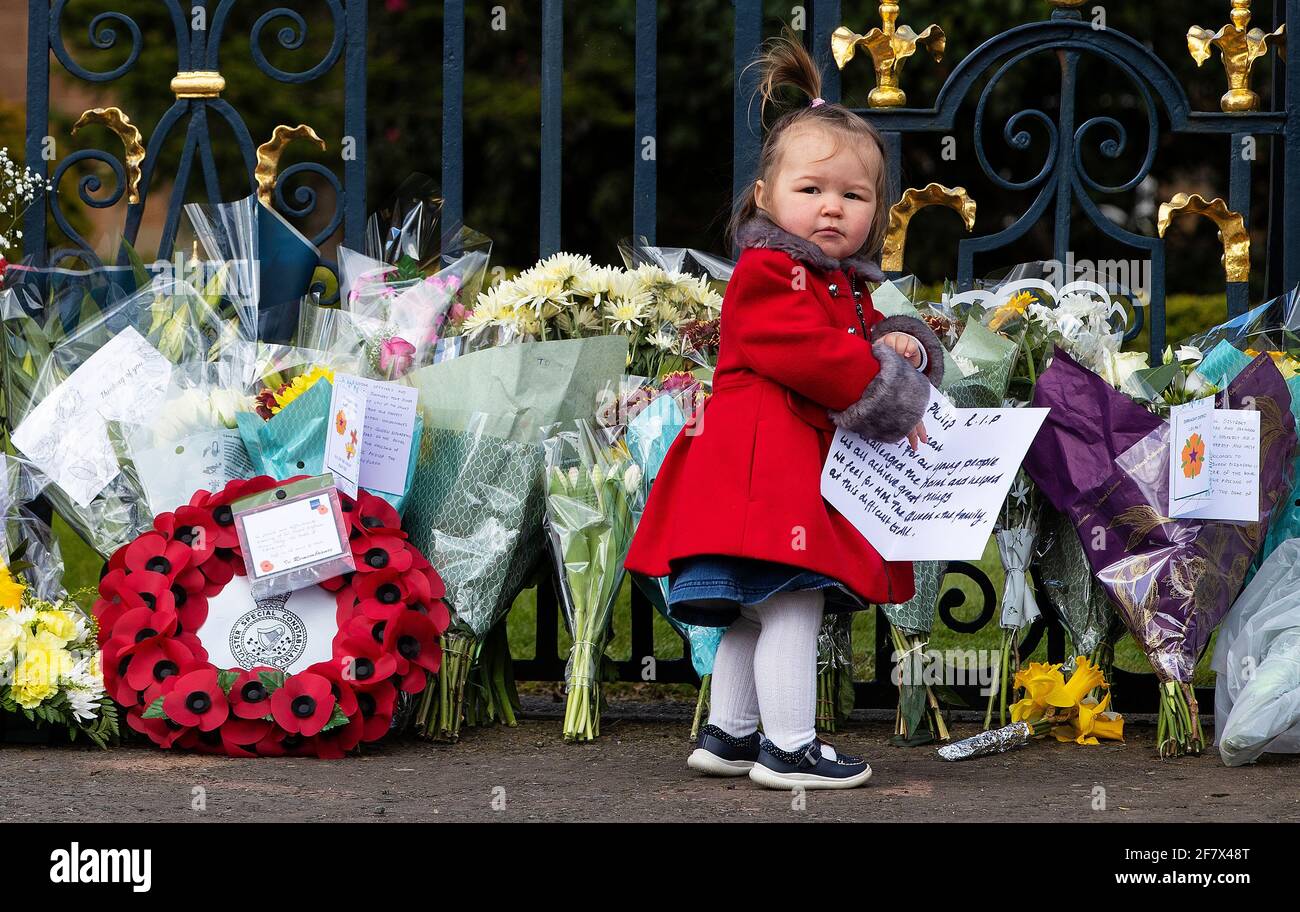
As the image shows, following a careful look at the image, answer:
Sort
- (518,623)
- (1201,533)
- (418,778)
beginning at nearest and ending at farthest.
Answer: (418,778)
(1201,533)
(518,623)

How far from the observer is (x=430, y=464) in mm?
4016

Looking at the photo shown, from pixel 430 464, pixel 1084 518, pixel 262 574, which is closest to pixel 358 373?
pixel 430 464

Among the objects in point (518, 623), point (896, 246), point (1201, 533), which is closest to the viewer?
point (1201, 533)

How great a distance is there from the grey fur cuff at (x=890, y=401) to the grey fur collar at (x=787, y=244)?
0.71 ft

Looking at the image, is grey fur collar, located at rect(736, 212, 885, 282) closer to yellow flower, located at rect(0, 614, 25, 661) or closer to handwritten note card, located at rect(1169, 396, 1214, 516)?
handwritten note card, located at rect(1169, 396, 1214, 516)

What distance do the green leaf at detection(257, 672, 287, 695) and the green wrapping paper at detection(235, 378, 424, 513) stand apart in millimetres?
485

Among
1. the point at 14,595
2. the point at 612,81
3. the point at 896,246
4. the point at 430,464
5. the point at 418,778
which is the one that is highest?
the point at 612,81

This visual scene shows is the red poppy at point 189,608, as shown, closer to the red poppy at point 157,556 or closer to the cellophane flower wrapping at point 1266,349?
the red poppy at point 157,556

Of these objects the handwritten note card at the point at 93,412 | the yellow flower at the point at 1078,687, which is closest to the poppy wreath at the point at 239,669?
the handwritten note card at the point at 93,412

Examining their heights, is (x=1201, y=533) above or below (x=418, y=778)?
above

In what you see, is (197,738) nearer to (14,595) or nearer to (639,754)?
(14,595)

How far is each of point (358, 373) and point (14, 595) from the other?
0.92 meters

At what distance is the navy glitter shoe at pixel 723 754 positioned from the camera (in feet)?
11.7

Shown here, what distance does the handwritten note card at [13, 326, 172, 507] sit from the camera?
12.9 feet
